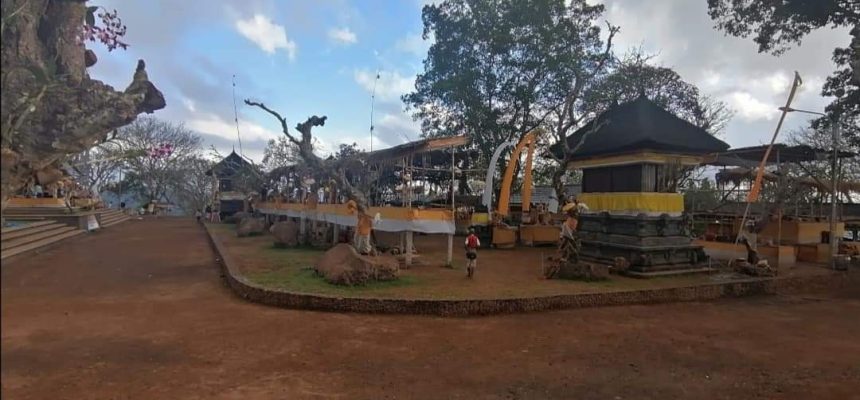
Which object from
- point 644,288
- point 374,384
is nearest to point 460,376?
point 374,384

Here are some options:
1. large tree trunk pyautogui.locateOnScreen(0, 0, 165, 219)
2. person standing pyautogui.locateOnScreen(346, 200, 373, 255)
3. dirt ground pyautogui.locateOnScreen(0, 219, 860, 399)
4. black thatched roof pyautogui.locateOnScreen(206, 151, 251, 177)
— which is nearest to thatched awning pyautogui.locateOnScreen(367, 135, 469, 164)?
person standing pyautogui.locateOnScreen(346, 200, 373, 255)

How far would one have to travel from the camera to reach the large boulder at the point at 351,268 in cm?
1000

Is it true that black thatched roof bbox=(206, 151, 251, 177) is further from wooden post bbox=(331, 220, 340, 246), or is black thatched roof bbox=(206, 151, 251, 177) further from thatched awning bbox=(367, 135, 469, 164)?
thatched awning bbox=(367, 135, 469, 164)

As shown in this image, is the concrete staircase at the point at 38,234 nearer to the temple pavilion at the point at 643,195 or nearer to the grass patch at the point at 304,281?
the grass patch at the point at 304,281

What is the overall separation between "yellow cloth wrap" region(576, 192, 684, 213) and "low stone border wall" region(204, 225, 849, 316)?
2610mm

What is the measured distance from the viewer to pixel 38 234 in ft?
57.4

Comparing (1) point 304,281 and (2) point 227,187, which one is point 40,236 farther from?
(2) point 227,187

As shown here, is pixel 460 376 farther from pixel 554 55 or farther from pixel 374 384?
pixel 554 55

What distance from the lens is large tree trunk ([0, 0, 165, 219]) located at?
231cm

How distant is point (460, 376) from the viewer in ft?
18.8

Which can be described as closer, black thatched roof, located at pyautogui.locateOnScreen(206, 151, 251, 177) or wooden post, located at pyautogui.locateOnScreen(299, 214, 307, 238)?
wooden post, located at pyautogui.locateOnScreen(299, 214, 307, 238)

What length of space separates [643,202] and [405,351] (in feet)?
29.4

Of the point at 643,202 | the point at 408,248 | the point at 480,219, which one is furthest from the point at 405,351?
the point at 480,219

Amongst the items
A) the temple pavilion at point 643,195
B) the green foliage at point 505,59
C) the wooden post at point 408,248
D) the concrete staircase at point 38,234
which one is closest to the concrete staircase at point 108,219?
the concrete staircase at point 38,234
